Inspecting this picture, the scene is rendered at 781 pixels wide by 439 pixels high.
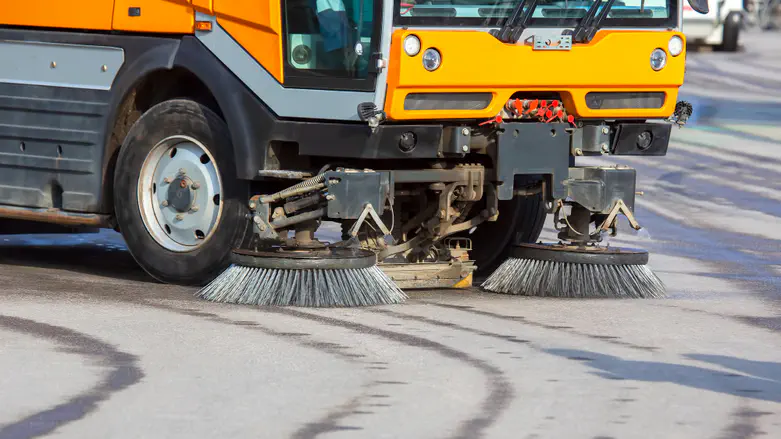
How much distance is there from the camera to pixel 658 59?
9328 millimetres

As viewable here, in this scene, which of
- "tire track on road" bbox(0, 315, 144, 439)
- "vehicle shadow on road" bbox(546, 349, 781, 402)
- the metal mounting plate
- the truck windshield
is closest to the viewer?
"tire track on road" bbox(0, 315, 144, 439)

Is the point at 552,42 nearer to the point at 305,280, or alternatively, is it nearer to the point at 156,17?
the point at 305,280

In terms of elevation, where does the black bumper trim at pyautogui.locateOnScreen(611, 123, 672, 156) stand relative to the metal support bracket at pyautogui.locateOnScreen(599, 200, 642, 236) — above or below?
above

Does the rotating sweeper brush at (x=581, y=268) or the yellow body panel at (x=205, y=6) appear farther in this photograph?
the rotating sweeper brush at (x=581, y=268)

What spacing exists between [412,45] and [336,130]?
60 cm

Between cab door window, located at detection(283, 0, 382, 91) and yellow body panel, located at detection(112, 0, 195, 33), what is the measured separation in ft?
2.09

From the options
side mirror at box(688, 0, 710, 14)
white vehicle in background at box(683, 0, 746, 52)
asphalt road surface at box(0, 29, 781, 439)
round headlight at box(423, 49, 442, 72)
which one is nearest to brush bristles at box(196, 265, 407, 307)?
asphalt road surface at box(0, 29, 781, 439)

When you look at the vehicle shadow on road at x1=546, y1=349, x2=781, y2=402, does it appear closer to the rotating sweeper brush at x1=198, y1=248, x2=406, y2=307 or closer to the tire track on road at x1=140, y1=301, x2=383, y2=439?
the tire track on road at x1=140, y1=301, x2=383, y2=439

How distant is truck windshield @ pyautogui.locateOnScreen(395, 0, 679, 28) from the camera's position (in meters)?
8.71

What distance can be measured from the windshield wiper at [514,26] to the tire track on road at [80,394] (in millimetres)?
2706

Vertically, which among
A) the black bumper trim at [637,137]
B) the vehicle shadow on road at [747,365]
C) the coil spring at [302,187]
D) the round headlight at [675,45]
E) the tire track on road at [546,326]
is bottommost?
the tire track on road at [546,326]

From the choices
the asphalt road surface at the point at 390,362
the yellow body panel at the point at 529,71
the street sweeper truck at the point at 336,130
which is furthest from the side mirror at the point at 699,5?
the asphalt road surface at the point at 390,362

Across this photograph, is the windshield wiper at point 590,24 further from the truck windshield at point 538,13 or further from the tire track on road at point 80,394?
the tire track on road at point 80,394

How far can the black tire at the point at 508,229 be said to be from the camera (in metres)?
10.3
